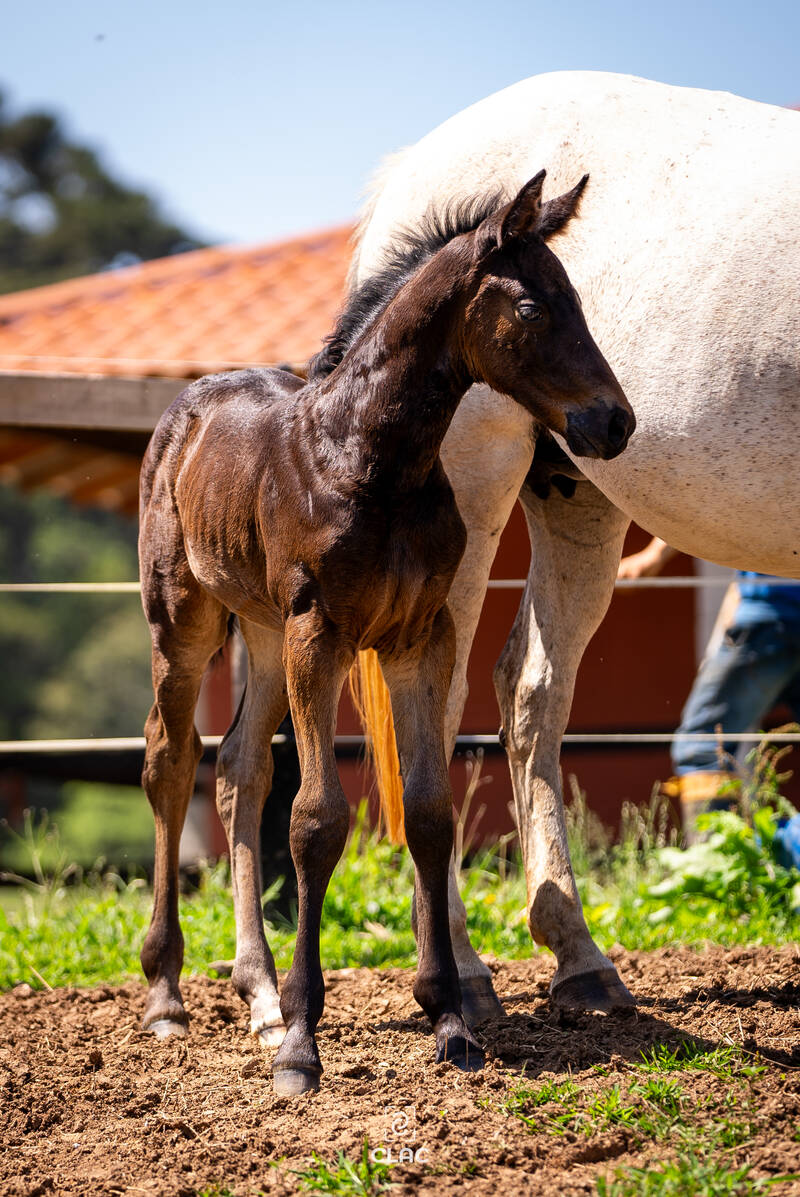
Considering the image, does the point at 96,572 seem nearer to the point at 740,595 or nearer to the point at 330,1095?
the point at 740,595

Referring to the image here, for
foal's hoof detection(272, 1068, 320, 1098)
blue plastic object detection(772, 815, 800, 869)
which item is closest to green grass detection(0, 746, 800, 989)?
blue plastic object detection(772, 815, 800, 869)

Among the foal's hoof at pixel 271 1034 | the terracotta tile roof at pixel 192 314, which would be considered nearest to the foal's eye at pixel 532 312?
the foal's hoof at pixel 271 1034

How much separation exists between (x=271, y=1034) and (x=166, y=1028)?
1.12 ft

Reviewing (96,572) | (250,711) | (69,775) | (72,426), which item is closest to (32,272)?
(96,572)

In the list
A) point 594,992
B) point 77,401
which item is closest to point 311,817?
point 594,992

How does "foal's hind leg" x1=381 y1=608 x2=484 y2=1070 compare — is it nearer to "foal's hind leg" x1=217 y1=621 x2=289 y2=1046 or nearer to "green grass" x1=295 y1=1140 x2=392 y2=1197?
"green grass" x1=295 y1=1140 x2=392 y2=1197

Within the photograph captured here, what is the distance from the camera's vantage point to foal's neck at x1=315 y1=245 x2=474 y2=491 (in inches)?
107

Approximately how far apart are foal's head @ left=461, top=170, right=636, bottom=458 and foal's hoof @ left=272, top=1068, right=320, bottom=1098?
1.45 m

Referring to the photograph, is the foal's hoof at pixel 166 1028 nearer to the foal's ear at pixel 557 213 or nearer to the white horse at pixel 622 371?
the white horse at pixel 622 371

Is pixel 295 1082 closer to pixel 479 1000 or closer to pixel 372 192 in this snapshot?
pixel 479 1000

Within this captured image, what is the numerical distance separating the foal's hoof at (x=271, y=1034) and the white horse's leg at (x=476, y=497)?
49 centimetres

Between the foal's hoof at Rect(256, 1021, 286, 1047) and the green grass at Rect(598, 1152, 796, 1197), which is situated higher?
the green grass at Rect(598, 1152, 796, 1197)

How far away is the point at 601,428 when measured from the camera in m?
2.54

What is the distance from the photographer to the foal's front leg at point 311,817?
2.76 m
